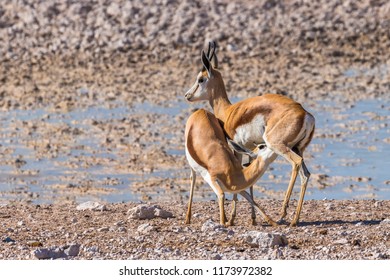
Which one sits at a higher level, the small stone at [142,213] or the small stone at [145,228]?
the small stone at [145,228]

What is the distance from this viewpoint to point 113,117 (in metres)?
18.1

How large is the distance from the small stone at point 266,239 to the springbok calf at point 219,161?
3.13 ft

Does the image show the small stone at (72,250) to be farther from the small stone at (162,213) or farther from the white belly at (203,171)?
the small stone at (162,213)

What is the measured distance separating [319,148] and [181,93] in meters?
4.15

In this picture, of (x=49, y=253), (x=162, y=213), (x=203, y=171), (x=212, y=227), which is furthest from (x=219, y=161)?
(x=49, y=253)

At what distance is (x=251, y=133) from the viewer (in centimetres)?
1123

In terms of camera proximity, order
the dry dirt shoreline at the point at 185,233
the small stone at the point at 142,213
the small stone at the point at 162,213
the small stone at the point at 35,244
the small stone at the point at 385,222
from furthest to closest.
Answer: the small stone at the point at 162,213, the small stone at the point at 142,213, the small stone at the point at 385,222, the small stone at the point at 35,244, the dry dirt shoreline at the point at 185,233

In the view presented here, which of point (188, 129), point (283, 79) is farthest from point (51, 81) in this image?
point (188, 129)

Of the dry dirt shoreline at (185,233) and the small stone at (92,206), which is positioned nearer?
the dry dirt shoreline at (185,233)

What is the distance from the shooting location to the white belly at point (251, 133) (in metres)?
11.2

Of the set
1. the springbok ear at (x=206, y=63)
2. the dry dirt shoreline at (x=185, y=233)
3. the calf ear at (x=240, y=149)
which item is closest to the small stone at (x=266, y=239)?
the dry dirt shoreline at (x=185, y=233)

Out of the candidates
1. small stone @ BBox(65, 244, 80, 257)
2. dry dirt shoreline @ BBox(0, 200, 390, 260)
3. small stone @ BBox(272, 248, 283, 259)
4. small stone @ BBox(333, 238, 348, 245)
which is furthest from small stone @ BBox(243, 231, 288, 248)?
small stone @ BBox(65, 244, 80, 257)

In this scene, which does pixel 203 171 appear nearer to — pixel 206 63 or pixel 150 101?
pixel 206 63

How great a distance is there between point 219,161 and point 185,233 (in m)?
0.83
